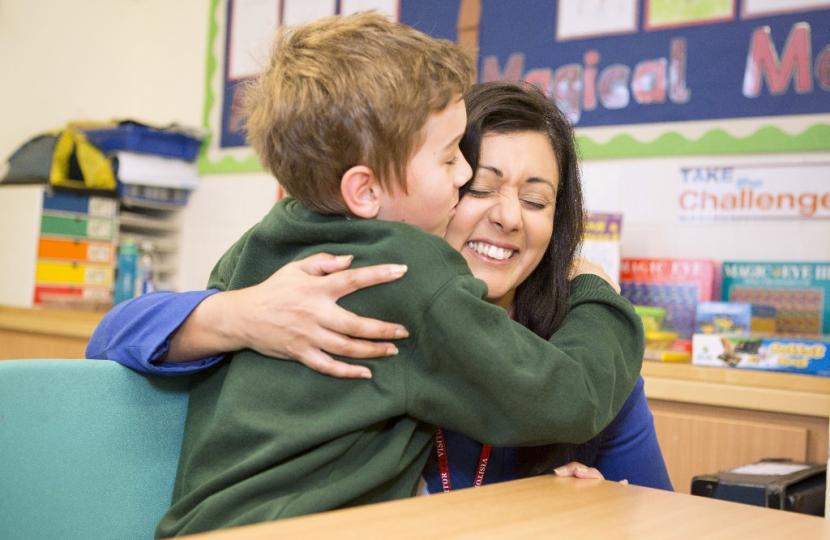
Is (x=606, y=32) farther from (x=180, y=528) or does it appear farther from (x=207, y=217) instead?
(x=180, y=528)

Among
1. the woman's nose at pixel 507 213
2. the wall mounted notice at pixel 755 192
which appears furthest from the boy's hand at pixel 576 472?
the wall mounted notice at pixel 755 192

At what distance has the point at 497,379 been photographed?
3.09 feet

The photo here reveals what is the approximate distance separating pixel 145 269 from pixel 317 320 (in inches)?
95.5

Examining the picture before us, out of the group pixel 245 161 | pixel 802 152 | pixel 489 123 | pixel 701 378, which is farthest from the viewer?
pixel 245 161

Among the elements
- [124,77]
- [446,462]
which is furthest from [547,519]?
[124,77]

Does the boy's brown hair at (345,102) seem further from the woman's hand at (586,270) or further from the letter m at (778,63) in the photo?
the letter m at (778,63)

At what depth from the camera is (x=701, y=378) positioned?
1.87m

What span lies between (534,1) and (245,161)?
1.19 m

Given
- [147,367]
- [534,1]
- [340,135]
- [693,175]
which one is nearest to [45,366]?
[147,367]

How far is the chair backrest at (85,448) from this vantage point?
3.16ft

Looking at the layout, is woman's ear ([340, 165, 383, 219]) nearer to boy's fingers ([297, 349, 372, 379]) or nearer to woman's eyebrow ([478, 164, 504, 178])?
boy's fingers ([297, 349, 372, 379])

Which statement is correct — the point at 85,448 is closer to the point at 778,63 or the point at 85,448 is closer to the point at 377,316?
the point at 377,316

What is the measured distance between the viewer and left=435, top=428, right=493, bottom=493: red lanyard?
4.06 ft

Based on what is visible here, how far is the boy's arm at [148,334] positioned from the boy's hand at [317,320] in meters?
0.09
